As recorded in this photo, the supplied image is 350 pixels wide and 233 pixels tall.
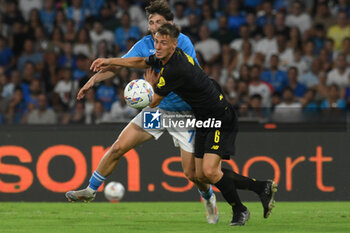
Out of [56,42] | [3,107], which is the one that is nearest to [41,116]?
[3,107]

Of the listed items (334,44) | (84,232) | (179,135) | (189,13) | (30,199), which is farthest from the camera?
(189,13)

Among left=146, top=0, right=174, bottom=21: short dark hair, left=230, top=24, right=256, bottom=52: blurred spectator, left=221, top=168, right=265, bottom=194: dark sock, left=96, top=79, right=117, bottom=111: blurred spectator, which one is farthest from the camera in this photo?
left=230, top=24, right=256, bottom=52: blurred spectator

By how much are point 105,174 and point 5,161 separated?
3.74 metres

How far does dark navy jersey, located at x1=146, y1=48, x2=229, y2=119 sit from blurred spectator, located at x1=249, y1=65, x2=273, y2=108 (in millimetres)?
5175

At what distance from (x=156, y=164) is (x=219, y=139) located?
13.0 feet

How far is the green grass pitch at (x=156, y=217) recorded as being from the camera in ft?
24.7

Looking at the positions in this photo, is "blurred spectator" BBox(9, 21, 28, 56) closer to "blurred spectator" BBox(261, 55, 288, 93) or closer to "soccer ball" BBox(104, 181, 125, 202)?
"blurred spectator" BBox(261, 55, 288, 93)

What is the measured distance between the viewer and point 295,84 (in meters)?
13.2

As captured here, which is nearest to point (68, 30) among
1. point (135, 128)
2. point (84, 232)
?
point (135, 128)

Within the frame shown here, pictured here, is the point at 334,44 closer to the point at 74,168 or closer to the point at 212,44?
the point at 212,44

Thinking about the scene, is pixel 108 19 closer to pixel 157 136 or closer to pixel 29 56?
pixel 29 56

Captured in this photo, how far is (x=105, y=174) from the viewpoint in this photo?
26.8 feet

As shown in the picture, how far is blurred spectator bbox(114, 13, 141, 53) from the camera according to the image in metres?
14.8

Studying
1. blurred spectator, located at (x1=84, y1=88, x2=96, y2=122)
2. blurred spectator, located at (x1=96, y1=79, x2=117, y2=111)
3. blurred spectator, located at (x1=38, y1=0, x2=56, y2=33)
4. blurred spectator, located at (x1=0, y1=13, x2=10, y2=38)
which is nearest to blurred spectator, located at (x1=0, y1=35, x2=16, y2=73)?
blurred spectator, located at (x1=0, y1=13, x2=10, y2=38)
